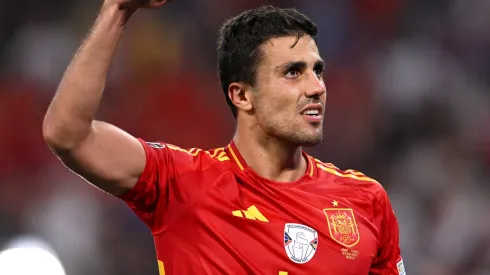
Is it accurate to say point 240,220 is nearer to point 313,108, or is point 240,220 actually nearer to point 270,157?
point 270,157

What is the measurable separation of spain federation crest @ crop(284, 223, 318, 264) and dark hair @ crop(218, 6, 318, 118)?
0.71 meters

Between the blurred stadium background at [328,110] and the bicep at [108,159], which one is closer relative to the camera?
A: the bicep at [108,159]

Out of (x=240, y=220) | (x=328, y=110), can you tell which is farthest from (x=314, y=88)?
(x=328, y=110)

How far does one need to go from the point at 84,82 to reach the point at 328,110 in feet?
15.5

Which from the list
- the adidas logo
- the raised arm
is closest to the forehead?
the adidas logo

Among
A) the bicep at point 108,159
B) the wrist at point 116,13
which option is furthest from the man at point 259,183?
the wrist at point 116,13

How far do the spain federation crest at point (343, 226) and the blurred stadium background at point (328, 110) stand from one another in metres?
2.98

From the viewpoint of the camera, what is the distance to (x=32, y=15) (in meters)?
7.60

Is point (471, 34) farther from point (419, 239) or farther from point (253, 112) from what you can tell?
point (253, 112)

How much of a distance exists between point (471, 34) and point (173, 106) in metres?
2.85

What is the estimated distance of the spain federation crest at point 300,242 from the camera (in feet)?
10.7

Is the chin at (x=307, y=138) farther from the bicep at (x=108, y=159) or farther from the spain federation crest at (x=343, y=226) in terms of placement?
the bicep at (x=108, y=159)

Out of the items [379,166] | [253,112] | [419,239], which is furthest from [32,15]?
[253,112]

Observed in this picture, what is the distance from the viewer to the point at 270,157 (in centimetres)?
360
